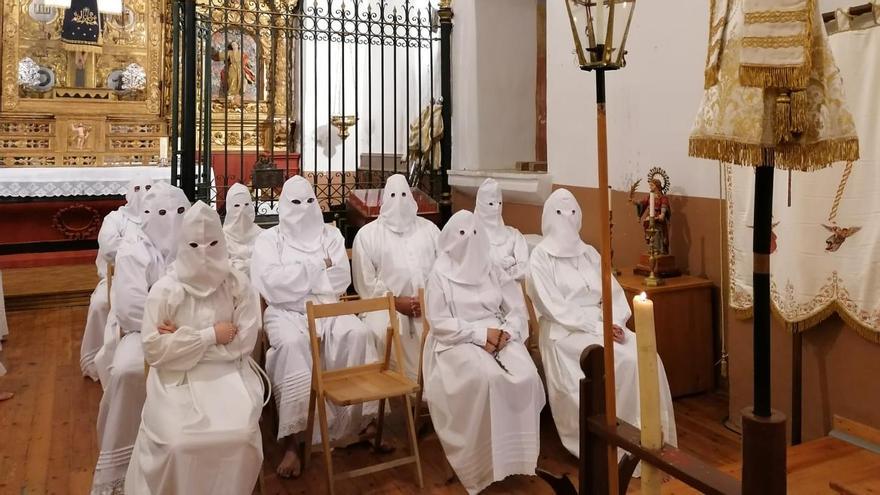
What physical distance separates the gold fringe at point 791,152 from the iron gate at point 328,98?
18.7 ft

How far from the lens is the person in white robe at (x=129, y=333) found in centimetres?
340

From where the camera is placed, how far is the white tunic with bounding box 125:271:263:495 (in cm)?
286

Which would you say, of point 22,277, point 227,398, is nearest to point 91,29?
point 22,277

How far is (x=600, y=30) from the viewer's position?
1.47 meters

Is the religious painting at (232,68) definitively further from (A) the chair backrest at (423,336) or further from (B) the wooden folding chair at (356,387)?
(B) the wooden folding chair at (356,387)

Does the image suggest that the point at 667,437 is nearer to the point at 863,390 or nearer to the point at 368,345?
the point at 863,390

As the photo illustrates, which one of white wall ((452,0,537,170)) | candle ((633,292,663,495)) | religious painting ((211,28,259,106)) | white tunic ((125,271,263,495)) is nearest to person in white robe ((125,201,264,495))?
white tunic ((125,271,263,495))

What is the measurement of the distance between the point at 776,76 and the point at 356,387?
2.72 m

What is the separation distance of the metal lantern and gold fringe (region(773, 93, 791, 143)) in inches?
12.9

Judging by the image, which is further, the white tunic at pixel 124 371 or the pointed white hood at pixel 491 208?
the pointed white hood at pixel 491 208

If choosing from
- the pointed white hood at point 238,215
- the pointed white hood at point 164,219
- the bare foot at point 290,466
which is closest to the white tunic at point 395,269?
the pointed white hood at point 238,215

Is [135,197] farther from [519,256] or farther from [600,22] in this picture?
[600,22]

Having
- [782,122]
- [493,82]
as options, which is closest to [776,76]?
[782,122]

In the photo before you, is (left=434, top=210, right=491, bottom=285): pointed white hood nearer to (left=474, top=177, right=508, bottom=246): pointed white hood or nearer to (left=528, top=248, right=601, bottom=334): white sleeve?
(left=528, top=248, right=601, bottom=334): white sleeve
